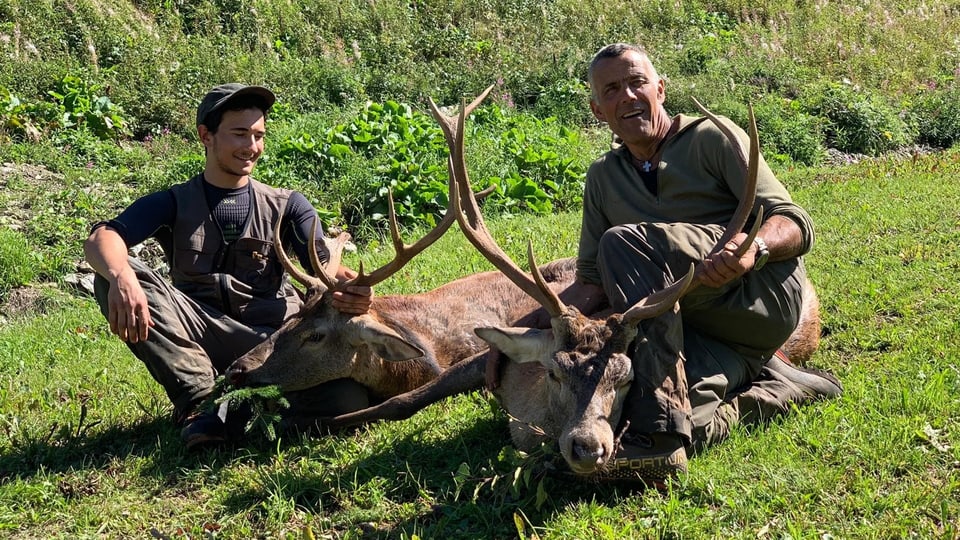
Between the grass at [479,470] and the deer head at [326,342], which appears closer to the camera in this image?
the grass at [479,470]

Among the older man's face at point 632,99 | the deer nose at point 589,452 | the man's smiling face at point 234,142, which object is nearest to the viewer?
the deer nose at point 589,452

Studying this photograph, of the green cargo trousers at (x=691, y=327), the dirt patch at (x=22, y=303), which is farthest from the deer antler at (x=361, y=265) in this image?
the dirt patch at (x=22, y=303)

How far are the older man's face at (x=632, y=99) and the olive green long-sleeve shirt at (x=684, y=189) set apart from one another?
0.13 meters

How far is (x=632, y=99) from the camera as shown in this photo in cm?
518

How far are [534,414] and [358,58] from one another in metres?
11.4

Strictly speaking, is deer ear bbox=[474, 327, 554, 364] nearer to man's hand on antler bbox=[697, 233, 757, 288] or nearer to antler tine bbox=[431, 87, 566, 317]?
antler tine bbox=[431, 87, 566, 317]

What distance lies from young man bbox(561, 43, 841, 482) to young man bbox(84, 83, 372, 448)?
170 cm

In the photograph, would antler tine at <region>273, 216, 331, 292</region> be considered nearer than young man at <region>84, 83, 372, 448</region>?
No

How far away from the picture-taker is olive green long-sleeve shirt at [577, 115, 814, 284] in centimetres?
485

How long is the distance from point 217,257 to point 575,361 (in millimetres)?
2546

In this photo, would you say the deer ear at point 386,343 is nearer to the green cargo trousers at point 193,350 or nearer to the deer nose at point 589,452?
the green cargo trousers at point 193,350

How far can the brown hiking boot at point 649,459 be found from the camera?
416 cm

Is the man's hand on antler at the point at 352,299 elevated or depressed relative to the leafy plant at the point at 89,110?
depressed

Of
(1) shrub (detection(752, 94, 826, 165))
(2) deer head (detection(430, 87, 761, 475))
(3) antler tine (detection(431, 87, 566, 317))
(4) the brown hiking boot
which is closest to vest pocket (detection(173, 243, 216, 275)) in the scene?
(3) antler tine (detection(431, 87, 566, 317))
